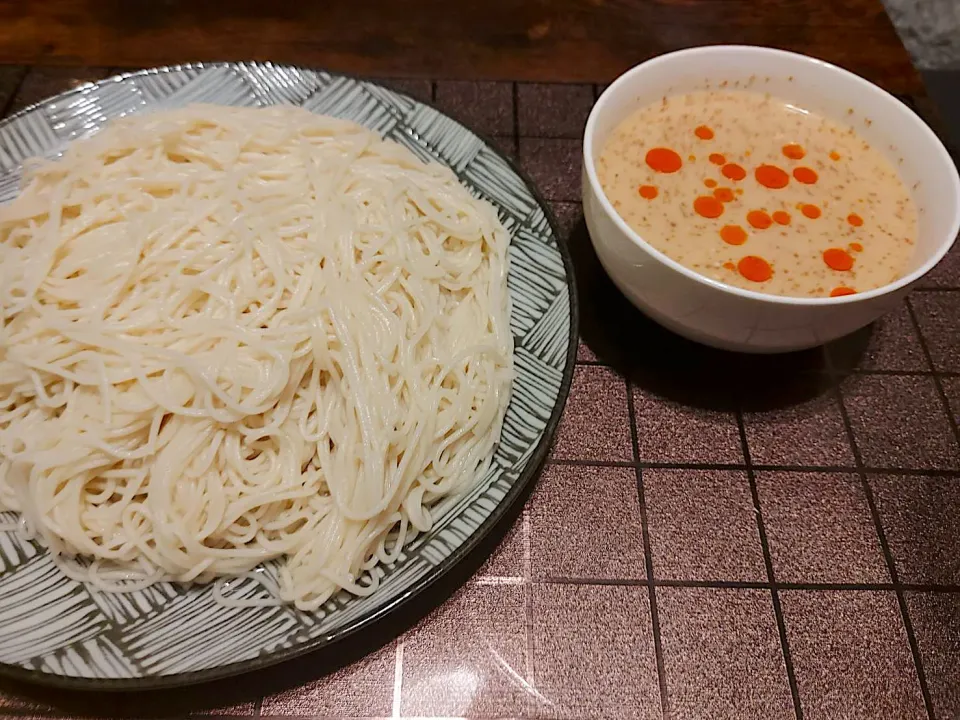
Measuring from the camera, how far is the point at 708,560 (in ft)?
4.30

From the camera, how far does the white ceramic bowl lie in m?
1.24

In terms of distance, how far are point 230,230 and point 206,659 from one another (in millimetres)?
748

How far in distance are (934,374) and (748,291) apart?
2.11 ft

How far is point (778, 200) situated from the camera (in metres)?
1.45

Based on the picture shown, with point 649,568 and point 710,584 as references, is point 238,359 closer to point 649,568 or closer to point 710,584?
point 649,568

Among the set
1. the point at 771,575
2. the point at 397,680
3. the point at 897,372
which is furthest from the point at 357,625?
the point at 897,372

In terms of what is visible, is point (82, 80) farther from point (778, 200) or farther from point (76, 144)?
point (778, 200)

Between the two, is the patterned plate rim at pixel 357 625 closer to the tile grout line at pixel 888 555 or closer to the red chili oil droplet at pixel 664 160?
the red chili oil droplet at pixel 664 160

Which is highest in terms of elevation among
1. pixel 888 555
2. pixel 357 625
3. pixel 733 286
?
pixel 733 286

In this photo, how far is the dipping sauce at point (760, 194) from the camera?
135 centimetres

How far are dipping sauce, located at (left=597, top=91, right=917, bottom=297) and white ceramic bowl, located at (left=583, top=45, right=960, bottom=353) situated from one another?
3 cm

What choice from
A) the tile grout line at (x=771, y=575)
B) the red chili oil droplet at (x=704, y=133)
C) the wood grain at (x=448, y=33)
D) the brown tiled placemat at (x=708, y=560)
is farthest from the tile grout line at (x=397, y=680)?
the wood grain at (x=448, y=33)

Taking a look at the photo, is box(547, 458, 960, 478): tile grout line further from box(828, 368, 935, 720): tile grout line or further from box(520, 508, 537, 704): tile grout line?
box(520, 508, 537, 704): tile grout line

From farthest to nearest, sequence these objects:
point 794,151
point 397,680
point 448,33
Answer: point 448,33
point 794,151
point 397,680
